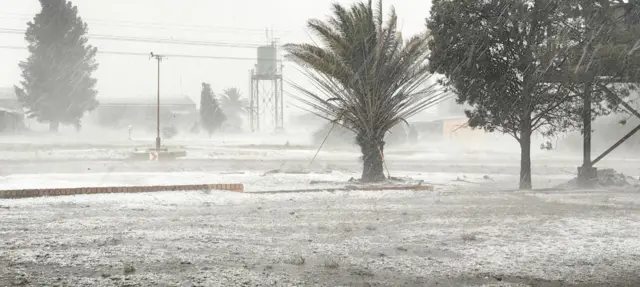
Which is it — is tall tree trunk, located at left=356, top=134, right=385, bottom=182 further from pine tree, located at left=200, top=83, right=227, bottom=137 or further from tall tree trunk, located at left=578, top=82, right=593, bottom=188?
pine tree, located at left=200, top=83, right=227, bottom=137

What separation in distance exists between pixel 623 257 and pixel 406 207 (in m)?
4.16

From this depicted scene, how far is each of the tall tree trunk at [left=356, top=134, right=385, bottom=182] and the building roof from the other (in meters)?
65.4

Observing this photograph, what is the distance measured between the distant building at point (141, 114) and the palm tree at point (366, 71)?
5741 cm

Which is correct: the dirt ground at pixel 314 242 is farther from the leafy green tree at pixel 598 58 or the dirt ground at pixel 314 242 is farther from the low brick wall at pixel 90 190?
the leafy green tree at pixel 598 58

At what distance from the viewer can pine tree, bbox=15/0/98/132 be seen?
4981 cm

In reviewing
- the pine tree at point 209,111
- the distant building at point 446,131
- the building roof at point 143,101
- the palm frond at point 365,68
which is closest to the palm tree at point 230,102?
the building roof at point 143,101

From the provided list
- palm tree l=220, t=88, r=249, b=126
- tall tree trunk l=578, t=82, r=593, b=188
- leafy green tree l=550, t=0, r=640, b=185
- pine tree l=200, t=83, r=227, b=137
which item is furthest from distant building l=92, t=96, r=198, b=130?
leafy green tree l=550, t=0, r=640, b=185

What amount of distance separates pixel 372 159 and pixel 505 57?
177 inches

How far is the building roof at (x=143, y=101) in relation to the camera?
249 feet

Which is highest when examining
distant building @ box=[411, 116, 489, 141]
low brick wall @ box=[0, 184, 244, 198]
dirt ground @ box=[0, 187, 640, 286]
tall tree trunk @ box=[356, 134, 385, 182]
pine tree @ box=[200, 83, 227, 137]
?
pine tree @ box=[200, 83, 227, 137]

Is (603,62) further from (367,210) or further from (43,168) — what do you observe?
(43,168)

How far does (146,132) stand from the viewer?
66312mm

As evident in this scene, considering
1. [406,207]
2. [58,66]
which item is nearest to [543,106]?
[406,207]

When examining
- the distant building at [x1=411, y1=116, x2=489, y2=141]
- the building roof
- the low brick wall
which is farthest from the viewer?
the building roof
